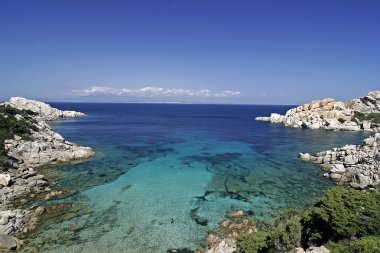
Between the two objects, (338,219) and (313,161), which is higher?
(338,219)

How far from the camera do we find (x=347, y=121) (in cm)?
9706

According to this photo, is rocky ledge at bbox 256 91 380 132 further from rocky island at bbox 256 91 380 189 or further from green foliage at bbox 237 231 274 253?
green foliage at bbox 237 231 274 253

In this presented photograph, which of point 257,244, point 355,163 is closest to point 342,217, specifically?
point 257,244

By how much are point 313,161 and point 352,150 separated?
604cm

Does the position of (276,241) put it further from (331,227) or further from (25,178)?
(25,178)

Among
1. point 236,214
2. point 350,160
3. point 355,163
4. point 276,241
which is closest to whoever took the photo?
point 276,241

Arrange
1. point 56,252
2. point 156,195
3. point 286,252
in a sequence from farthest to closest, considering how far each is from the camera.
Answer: point 156,195, point 56,252, point 286,252

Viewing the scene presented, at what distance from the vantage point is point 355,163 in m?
40.9

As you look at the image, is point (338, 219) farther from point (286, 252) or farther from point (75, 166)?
point (75, 166)

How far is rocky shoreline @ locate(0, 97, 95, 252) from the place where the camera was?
73.8ft

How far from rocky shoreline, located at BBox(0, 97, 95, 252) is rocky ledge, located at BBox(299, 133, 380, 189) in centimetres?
3420

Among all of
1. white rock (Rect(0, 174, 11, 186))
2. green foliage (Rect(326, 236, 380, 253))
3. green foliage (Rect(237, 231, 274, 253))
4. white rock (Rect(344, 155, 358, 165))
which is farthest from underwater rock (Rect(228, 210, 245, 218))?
white rock (Rect(0, 174, 11, 186))

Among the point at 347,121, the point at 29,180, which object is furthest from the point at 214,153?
the point at 347,121

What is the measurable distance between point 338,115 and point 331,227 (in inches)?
3797
